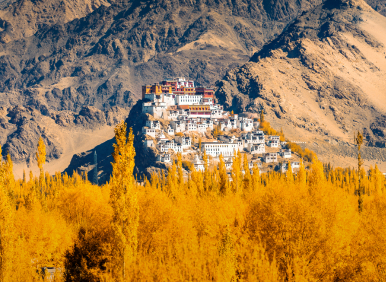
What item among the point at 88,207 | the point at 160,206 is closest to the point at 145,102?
the point at 88,207

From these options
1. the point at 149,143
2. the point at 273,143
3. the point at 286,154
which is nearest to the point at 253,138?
the point at 273,143

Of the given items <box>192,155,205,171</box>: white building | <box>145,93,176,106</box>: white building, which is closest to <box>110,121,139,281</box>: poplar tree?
<box>192,155,205,171</box>: white building

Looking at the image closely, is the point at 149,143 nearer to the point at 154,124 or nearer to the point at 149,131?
the point at 149,131

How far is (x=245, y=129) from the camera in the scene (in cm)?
19438

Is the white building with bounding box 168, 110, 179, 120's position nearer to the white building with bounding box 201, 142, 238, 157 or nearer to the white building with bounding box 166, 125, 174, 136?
the white building with bounding box 166, 125, 174, 136

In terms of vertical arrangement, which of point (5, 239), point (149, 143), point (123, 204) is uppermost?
point (123, 204)

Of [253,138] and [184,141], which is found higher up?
[184,141]

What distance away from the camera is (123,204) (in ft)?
140

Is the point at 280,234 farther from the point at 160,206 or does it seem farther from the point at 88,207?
the point at 88,207

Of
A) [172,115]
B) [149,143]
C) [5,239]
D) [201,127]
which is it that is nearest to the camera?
[5,239]

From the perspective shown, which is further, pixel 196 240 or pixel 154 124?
pixel 154 124

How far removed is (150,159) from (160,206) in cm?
11331

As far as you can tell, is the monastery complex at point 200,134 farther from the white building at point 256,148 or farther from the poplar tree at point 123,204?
the poplar tree at point 123,204

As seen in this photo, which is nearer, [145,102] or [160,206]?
[160,206]
